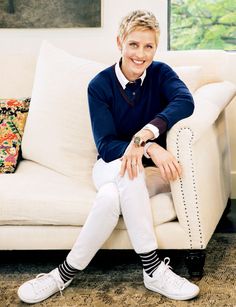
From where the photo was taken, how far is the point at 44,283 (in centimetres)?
212

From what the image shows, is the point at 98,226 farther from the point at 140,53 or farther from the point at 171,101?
the point at 140,53

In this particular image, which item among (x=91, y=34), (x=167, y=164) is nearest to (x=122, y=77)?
(x=167, y=164)

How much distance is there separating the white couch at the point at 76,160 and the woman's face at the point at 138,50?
0.89 ft

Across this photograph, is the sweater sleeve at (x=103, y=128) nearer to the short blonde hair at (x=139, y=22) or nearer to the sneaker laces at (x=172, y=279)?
the short blonde hair at (x=139, y=22)

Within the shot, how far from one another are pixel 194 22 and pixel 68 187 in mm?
1455

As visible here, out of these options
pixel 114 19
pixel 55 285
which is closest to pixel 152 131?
pixel 55 285

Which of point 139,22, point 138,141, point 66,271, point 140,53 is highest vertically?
point 139,22

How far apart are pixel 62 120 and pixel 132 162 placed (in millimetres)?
585

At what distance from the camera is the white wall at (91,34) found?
317 cm

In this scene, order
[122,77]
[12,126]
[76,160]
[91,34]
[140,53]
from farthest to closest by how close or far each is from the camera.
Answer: [91,34] < [12,126] < [76,160] < [122,77] < [140,53]

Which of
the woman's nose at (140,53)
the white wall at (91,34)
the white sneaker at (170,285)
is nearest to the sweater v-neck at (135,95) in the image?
the woman's nose at (140,53)

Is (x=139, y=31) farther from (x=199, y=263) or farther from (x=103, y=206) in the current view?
(x=199, y=263)

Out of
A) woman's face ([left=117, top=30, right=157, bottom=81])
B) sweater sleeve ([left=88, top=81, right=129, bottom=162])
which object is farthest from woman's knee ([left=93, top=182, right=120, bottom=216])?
woman's face ([left=117, top=30, right=157, bottom=81])

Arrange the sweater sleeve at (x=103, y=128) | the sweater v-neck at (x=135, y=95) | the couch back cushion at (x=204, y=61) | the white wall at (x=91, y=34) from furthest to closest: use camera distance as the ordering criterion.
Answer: the white wall at (x=91, y=34) → the couch back cushion at (x=204, y=61) → the sweater v-neck at (x=135, y=95) → the sweater sleeve at (x=103, y=128)
